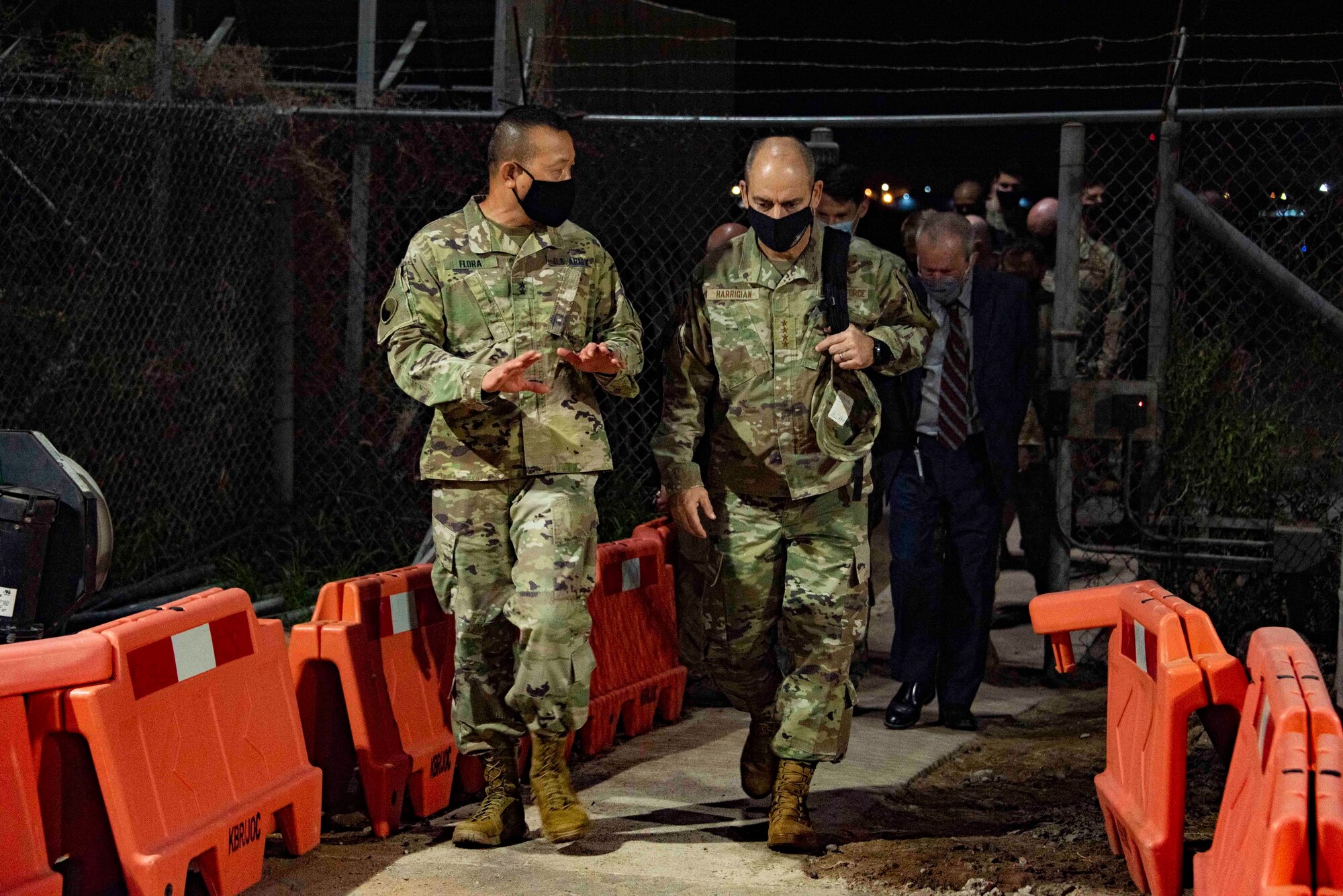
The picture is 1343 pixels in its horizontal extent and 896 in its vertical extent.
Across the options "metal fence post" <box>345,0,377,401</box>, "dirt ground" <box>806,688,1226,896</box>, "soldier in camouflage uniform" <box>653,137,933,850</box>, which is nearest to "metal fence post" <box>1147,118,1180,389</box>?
"dirt ground" <box>806,688,1226,896</box>

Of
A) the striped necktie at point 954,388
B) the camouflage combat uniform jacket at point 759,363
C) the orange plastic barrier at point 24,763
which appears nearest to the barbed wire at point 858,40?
the striped necktie at point 954,388

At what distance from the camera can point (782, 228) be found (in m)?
4.43

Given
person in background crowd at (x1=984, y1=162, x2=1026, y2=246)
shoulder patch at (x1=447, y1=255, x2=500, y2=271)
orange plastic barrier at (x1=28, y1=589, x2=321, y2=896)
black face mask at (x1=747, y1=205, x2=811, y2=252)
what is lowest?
orange plastic barrier at (x1=28, y1=589, x2=321, y2=896)

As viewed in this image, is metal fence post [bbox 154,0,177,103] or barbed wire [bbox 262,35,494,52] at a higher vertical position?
barbed wire [bbox 262,35,494,52]

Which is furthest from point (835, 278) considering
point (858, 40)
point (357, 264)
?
point (858, 40)

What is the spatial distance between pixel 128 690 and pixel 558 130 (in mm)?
1961

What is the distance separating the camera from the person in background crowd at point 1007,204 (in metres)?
9.22

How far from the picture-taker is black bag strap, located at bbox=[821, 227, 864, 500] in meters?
4.47

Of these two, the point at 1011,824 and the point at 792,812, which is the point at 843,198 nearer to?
the point at 1011,824

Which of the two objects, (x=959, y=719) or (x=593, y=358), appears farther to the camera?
(x=959, y=719)

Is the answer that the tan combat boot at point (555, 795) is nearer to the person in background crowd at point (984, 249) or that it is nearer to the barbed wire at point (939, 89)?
the barbed wire at point (939, 89)

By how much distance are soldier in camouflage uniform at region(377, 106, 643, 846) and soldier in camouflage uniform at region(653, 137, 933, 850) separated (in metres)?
0.29

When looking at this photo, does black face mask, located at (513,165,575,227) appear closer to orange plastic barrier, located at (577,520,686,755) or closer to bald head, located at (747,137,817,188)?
bald head, located at (747,137,817,188)

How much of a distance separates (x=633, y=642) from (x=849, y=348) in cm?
187
